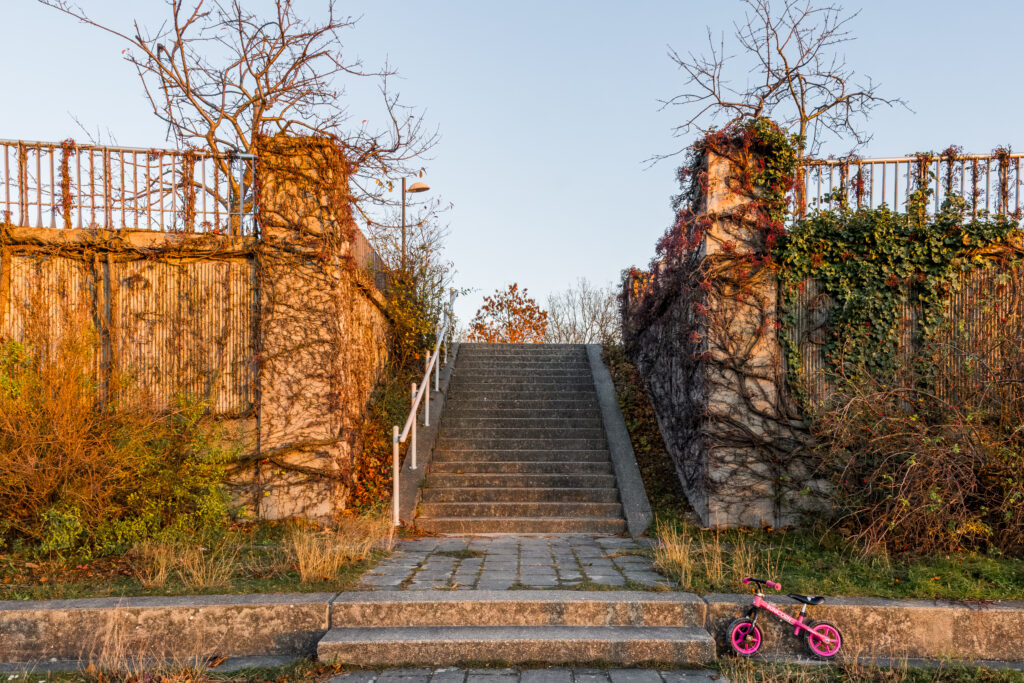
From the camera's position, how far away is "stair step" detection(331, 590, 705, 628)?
457 cm

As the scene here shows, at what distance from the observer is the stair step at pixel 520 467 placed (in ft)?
27.9

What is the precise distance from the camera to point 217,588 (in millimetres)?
4816

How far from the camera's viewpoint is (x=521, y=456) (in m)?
8.83

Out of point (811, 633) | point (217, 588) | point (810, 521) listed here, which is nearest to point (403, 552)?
point (217, 588)

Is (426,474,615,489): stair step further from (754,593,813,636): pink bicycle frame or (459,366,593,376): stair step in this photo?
(754,593,813,636): pink bicycle frame

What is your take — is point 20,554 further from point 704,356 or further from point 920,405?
point 920,405

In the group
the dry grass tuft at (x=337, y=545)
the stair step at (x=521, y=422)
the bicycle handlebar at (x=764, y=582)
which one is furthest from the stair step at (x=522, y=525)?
the bicycle handlebar at (x=764, y=582)

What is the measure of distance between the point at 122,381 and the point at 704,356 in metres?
5.98

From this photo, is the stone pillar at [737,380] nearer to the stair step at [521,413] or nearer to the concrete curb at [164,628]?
the stair step at [521,413]

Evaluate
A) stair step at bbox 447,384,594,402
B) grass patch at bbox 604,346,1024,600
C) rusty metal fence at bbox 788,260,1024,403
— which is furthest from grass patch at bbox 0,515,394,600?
rusty metal fence at bbox 788,260,1024,403

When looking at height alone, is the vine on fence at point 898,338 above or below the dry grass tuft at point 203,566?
above

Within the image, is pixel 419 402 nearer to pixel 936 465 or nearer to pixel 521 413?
pixel 521 413

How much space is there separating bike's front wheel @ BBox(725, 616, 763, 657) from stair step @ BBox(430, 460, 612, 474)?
4.16 meters

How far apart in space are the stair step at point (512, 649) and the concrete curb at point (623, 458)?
9.68 feet
